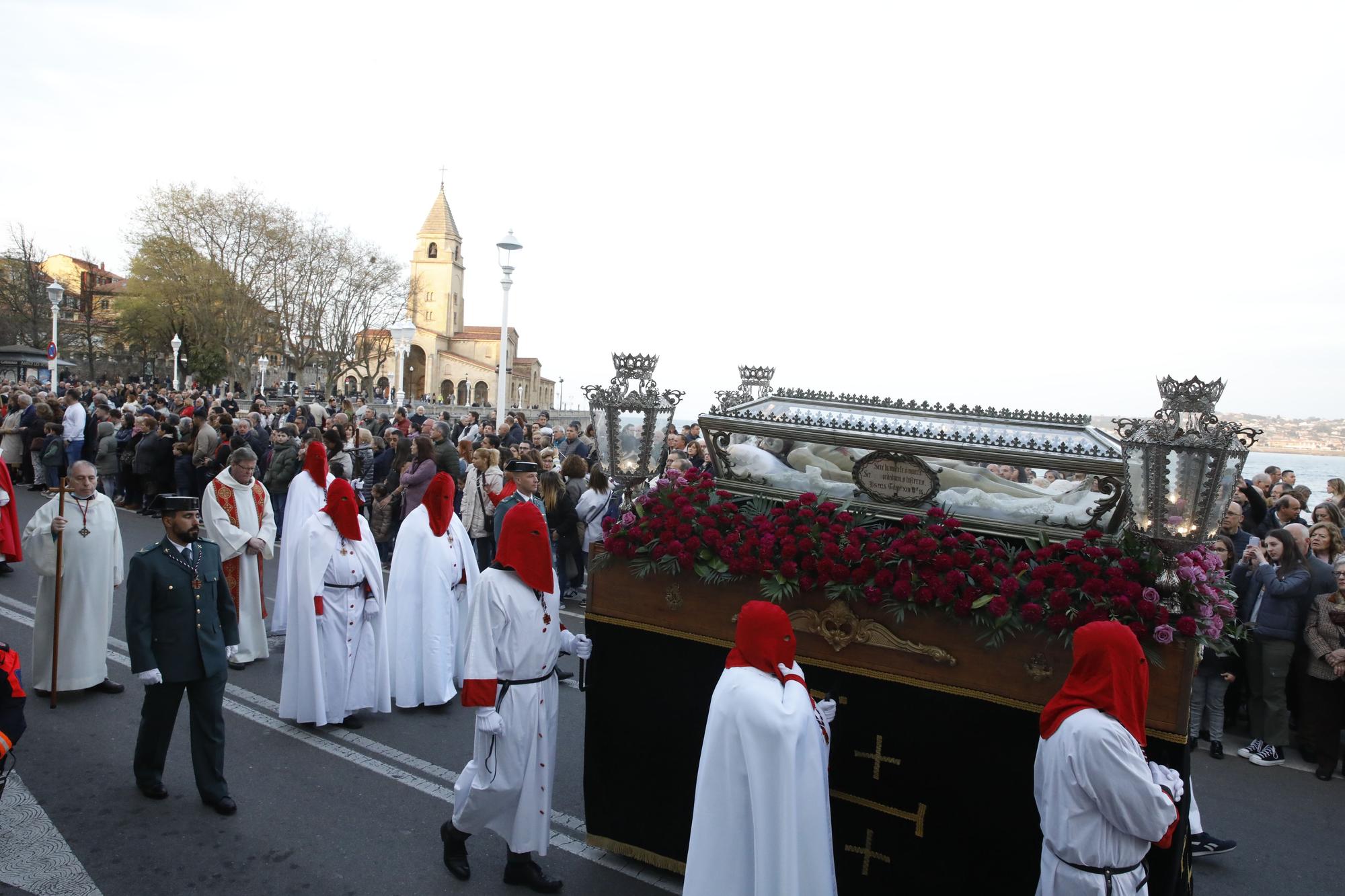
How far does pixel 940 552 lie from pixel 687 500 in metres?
1.49

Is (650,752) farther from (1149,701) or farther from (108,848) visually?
(108,848)

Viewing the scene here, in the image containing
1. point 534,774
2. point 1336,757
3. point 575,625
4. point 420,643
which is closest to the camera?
point 534,774

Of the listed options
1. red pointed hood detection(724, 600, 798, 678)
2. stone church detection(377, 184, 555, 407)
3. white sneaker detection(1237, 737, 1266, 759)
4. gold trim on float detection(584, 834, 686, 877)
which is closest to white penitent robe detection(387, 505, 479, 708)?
gold trim on float detection(584, 834, 686, 877)

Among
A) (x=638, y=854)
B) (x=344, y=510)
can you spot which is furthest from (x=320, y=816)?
(x=344, y=510)

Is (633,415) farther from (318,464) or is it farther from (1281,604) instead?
(1281,604)

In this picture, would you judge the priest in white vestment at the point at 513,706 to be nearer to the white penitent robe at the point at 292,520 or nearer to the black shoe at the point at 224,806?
the black shoe at the point at 224,806

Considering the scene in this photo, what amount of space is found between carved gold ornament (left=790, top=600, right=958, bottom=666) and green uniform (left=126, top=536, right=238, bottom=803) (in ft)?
11.2

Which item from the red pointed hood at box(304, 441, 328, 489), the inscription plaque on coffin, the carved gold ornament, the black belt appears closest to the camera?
the black belt

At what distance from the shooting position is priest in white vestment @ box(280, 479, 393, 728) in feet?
21.6

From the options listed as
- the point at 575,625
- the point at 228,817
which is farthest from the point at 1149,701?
the point at 575,625

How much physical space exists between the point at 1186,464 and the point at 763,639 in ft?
6.53

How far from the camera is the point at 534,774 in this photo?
4.55m

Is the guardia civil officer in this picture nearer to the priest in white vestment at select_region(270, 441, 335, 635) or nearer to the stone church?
the priest in white vestment at select_region(270, 441, 335, 635)

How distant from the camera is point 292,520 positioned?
26.6 feet
